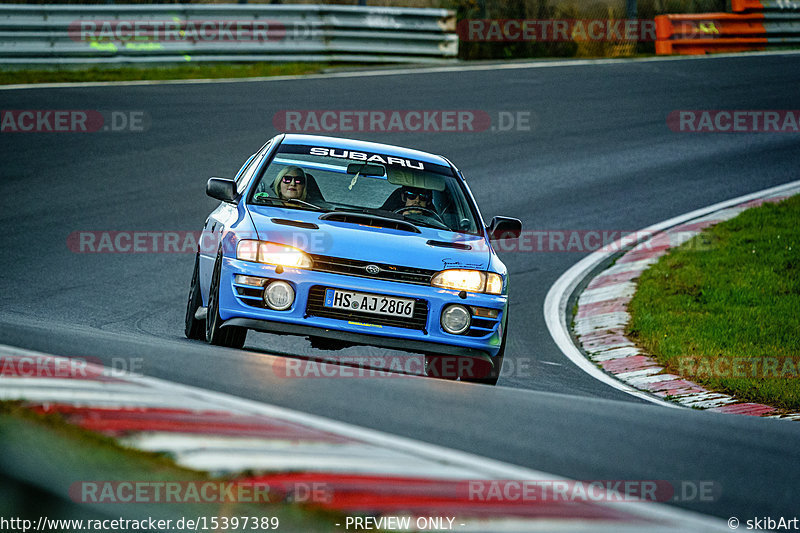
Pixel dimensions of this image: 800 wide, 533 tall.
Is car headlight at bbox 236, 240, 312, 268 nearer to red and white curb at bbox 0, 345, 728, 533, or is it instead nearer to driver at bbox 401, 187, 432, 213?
driver at bbox 401, 187, 432, 213

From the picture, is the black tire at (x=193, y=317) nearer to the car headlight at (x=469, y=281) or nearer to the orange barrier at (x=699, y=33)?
the car headlight at (x=469, y=281)

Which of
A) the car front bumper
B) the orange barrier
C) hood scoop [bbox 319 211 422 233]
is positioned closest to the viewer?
the car front bumper

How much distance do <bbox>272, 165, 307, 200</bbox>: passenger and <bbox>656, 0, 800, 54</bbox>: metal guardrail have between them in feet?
62.4

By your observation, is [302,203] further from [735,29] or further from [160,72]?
[735,29]

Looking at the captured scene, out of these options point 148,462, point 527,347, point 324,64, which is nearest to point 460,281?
point 527,347

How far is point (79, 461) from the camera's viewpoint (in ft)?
8.33

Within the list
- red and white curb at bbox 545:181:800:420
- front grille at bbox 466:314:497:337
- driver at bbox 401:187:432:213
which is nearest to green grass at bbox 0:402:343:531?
front grille at bbox 466:314:497:337

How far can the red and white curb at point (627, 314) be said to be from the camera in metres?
7.78

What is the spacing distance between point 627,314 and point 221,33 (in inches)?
472

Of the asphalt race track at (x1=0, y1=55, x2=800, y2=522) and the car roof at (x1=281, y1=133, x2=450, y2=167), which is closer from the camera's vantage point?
the asphalt race track at (x1=0, y1=55, x2=800, y2=522)

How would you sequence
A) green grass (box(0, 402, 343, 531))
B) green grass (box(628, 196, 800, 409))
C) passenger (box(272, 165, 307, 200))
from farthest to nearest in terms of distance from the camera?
green grass (box(628, 196, 800, 409)) → passenger (box(272, 165, 307, 200)) → green grass (box(0, 402, 343, 531))

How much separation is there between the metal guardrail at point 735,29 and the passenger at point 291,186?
19020 mm

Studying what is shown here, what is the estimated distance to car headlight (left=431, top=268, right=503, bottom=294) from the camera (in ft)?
21.3

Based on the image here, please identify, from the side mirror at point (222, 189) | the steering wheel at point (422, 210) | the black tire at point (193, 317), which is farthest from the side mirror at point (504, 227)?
the black tire at point (193, 317)
